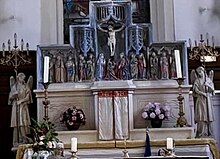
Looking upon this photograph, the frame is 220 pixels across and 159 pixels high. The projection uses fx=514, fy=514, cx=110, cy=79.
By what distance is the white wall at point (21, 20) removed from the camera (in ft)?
29.9

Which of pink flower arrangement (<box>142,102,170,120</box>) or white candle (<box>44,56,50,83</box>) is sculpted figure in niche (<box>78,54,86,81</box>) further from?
pink flower arrangement (<box>142,102,170,120</box>)

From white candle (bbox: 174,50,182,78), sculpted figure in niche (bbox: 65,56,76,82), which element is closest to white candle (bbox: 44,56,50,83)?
sculpted figure in niche (bbox: 65,56,76,82)

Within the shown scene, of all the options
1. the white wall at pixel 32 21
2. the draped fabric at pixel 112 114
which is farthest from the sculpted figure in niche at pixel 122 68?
the white wall at pixel 32 21

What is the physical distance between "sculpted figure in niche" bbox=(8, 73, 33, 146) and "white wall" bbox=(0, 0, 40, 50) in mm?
1278

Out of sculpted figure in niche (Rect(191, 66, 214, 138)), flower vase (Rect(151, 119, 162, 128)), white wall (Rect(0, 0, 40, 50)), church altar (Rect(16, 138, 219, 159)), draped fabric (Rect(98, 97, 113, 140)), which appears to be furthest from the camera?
white wall (Rect(0, 0, 40, 50))

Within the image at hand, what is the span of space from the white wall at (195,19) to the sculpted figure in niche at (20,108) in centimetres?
294

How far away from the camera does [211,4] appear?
9344 mm

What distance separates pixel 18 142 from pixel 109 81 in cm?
174

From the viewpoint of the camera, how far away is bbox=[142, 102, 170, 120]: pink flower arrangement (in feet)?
24.2

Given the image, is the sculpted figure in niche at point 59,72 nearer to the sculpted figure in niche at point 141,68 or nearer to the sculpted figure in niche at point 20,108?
the sculpted figure in niche at point 20,108

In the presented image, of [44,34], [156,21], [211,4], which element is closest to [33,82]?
[44,34]

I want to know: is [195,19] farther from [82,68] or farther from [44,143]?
[44,143]

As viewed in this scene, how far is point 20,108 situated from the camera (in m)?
7.93

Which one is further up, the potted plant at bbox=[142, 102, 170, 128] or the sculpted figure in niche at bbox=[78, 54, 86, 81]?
the sculpted figure in niche at bbox=[78, 54, 86, 81]
